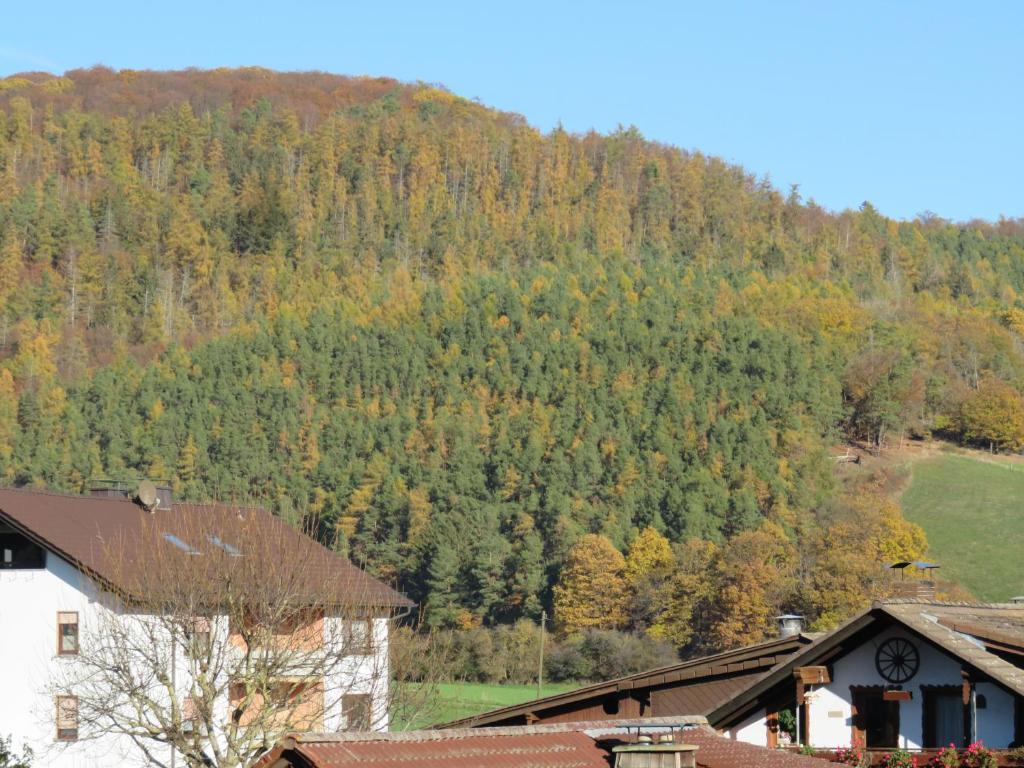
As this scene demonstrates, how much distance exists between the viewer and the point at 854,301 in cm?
17450

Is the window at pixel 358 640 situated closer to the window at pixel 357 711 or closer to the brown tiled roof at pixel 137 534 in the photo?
the window at pixel 357 711

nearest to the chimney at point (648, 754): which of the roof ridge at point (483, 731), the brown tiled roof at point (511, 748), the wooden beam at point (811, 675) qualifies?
the brown tiled roof at point (511, 748)

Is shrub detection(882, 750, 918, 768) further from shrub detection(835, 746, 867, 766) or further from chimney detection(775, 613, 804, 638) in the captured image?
chimney detection(775, 613, 804, 638)

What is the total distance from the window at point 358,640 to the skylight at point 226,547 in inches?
112

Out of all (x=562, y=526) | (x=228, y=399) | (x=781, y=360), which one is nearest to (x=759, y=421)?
(x=781, y=360)

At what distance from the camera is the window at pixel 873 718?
23203 mm

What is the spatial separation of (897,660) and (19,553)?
2332 centimetres

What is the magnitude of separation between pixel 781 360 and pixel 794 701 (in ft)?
410

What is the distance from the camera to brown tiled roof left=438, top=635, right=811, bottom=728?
26602mm

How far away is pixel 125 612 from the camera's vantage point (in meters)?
35.6

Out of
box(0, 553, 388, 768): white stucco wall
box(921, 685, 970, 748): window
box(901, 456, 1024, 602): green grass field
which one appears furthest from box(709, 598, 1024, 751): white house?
box(901, 456, 1024, 602): green grass field

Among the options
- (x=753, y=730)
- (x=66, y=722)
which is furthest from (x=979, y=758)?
(x=66, y=722)

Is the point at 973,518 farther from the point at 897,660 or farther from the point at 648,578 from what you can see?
the point at 897,660

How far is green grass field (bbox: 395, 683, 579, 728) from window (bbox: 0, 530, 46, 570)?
9.70 m
